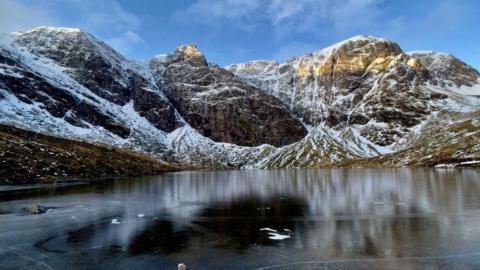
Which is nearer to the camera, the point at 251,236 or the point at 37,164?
the point at 251,236

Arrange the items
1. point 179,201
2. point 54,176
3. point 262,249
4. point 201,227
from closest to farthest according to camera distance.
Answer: point 262,249
point 201,227
point 179,201
point 54,176

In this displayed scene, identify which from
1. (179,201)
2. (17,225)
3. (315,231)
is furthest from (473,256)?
(179,201)

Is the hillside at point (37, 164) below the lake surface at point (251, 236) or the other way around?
the other way around

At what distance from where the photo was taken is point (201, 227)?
1939 inches

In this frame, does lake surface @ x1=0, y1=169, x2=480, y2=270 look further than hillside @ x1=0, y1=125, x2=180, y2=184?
No

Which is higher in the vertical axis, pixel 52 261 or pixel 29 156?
pixel 29 156

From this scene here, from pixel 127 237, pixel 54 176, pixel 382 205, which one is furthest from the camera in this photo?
pixel 54 176

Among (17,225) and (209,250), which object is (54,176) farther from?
(209,250)

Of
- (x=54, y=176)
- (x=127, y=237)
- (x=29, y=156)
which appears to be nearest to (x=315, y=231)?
(x=127, y=237)

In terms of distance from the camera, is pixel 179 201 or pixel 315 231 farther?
pixel 179 201

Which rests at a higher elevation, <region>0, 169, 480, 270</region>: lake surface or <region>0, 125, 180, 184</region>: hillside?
<region>0, 125, 180, 184</region>: hillside

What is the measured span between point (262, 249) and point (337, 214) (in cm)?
2454

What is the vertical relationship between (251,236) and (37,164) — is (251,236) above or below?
below

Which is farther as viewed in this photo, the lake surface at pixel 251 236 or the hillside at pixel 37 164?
the hillside at pixel 37 164
